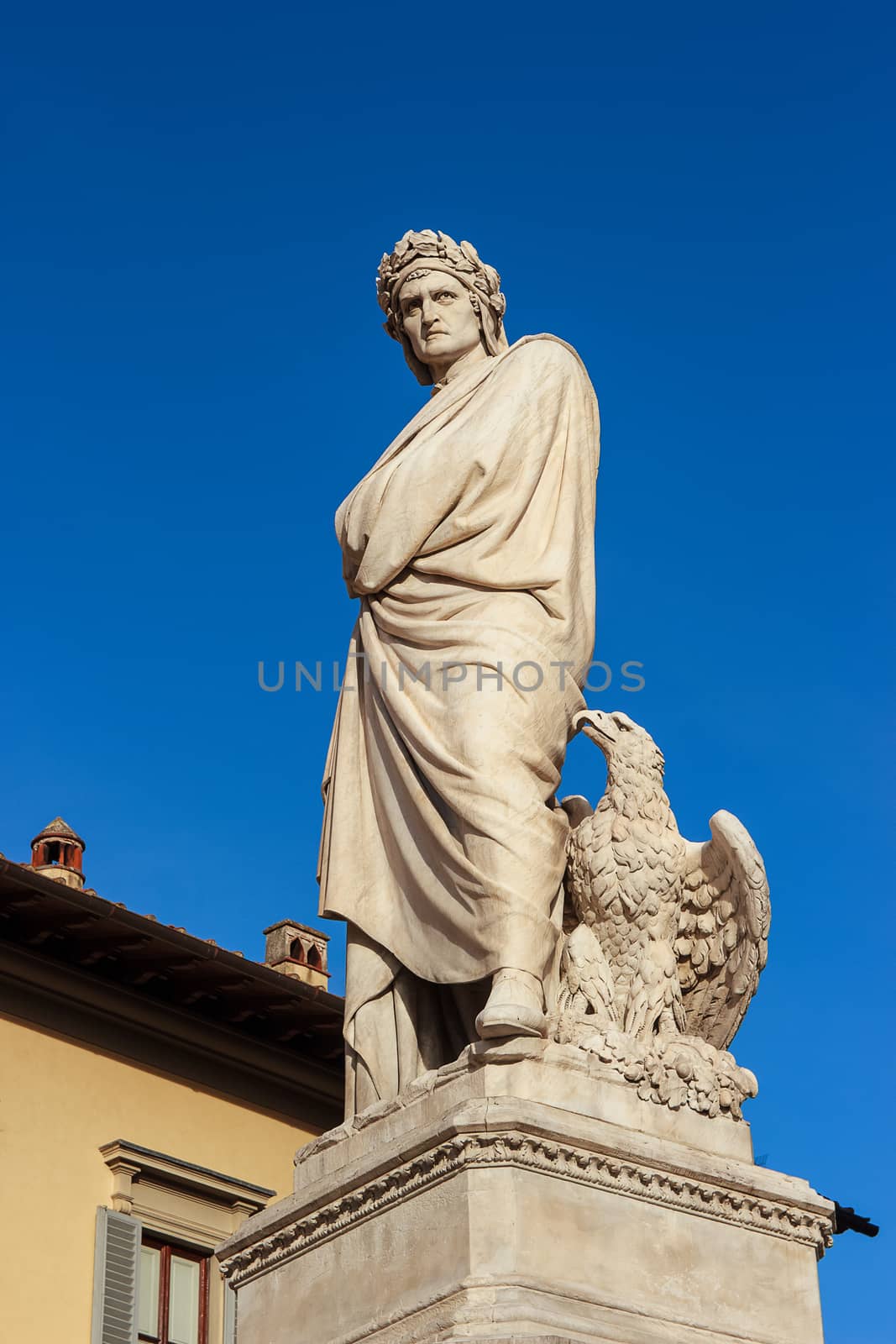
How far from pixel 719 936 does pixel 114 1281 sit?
12.4 meters

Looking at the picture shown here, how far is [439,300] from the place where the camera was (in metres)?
8.36

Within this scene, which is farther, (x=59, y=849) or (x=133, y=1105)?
(x=59, y=849)

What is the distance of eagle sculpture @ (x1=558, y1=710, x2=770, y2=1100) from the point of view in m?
7.24

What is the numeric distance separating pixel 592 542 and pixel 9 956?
40.1 ft

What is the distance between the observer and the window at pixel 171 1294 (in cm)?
1897

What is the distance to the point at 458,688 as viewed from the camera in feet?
24.2

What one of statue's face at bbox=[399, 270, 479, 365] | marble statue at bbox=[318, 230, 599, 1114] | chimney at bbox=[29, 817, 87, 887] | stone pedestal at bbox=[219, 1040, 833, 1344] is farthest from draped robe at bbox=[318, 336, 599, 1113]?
chimney at bbox=[29, 817, 87, 887]

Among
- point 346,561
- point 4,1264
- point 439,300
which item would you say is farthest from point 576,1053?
point 4,1264

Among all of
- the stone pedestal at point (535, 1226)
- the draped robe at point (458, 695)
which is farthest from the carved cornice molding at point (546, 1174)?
the draped robe at point (458, 695)

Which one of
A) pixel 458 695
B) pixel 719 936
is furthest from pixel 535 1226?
pixel 458 695

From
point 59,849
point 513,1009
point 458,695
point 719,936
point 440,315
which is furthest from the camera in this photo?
point 59,849

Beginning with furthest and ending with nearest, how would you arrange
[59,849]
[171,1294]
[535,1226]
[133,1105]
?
[59,849]
[133,1105]
[171,1294]
[535,1226]

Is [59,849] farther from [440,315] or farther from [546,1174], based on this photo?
[546,1174]

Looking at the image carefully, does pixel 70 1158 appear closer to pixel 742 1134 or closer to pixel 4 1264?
pixel 4 1264
